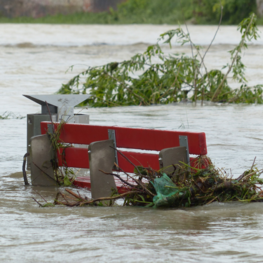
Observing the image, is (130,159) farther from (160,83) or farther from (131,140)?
(160,83)

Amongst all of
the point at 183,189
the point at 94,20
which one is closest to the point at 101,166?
the point at 183,189

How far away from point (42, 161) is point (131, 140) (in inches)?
45.0

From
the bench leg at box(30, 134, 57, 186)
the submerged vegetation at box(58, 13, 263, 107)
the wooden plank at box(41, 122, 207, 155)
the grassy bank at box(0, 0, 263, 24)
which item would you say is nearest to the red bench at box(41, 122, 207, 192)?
the wooden plank at box(41, 122, 207, 155)

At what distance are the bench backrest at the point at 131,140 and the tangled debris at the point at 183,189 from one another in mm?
185

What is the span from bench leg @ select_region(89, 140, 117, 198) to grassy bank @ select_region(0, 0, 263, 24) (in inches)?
2902

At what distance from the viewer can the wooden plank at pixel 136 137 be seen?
453 cm

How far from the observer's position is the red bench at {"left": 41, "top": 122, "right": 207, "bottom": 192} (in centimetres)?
456

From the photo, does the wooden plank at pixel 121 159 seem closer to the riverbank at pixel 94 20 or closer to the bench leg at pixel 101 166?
the bench leg at pixel 101 166

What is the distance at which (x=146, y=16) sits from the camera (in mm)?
89188

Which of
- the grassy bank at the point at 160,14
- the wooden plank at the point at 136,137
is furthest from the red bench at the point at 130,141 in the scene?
the grassy bank at the point at 160,14

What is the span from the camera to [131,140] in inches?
191

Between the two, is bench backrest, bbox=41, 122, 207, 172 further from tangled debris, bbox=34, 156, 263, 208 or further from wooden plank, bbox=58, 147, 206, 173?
tangled debris, bbox=34, 156, 263, 208

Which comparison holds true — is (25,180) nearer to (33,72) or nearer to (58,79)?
(58,79)

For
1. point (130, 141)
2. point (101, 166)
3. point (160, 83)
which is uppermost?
point (160, 83)
